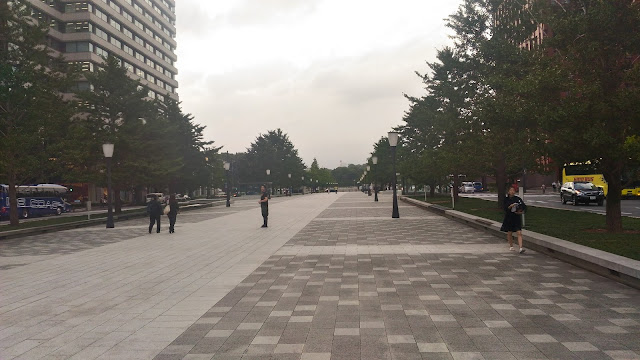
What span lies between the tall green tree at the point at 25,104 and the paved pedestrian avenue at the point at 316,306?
1273 cm

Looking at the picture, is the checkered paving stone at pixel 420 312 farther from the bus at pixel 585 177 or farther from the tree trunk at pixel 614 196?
the bus at pixel 585 177

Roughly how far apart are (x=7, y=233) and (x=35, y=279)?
448 inches

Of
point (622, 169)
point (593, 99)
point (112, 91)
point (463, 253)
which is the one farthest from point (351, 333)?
point (112, 91)

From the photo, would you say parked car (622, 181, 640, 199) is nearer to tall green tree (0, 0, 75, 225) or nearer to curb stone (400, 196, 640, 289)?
curb stone (400, 196, 640, 289)

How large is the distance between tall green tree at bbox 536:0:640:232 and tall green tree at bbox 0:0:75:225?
2340 centimetres

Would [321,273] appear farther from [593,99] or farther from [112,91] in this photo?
[112,91]

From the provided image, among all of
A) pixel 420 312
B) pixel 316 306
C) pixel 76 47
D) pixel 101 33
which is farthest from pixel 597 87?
pixel 101 33

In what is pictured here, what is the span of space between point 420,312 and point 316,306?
1495 millimetres

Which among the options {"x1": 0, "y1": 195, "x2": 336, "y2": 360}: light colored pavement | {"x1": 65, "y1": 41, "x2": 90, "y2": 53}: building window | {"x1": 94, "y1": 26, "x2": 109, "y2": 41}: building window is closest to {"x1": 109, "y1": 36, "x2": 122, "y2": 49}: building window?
{"x1": 94, "y1": 26, "x2": 109, "y2": 41}: building window

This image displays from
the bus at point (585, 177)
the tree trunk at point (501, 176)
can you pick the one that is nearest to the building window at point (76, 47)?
the tree trunk at point (501, 176)

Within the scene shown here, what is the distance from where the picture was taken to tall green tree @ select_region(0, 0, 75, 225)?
2247 cm

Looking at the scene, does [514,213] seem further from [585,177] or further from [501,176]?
[585,177]

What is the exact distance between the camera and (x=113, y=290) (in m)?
7.98

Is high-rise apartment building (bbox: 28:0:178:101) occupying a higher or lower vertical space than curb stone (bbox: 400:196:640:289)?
higher
